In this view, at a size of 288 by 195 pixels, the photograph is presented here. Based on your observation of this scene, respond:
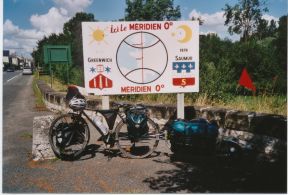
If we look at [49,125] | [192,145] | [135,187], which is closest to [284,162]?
[192,145]

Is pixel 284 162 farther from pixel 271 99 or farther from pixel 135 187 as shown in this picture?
pixel 271 99

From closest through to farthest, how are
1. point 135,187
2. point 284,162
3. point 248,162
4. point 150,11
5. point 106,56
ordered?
1. point 135,187
2. point 284,162
3. point 248,162
4. point 106,56
5. point 150,11

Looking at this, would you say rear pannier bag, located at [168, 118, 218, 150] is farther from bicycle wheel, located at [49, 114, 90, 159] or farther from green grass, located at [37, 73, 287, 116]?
green grass, located at [37, 73, 287, 116]

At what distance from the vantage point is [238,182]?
467 cm

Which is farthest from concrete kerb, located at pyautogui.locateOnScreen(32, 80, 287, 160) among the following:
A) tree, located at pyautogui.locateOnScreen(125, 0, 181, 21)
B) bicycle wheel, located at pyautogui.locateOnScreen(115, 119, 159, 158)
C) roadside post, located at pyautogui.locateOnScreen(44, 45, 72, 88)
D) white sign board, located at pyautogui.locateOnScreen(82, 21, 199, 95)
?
tree, located at pyautogui.locateOnScreen(125, 0, 181, 21)

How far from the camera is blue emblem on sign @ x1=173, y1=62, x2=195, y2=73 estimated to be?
269 inches

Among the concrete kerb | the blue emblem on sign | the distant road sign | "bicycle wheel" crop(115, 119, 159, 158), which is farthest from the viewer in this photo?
the distant road sign

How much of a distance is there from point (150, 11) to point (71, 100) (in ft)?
231

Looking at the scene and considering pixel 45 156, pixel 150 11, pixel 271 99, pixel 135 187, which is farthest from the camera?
pixel 150 11

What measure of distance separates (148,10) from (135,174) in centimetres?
7077

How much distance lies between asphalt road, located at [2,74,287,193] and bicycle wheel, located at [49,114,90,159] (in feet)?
0.62

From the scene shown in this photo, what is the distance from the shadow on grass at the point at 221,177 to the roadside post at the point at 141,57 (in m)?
1.78

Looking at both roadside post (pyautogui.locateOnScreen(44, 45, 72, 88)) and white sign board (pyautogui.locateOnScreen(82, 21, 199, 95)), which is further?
roadside post (pyautogui.locateOnScreen(44, 45, 72, 88))

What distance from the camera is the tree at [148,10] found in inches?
2891
